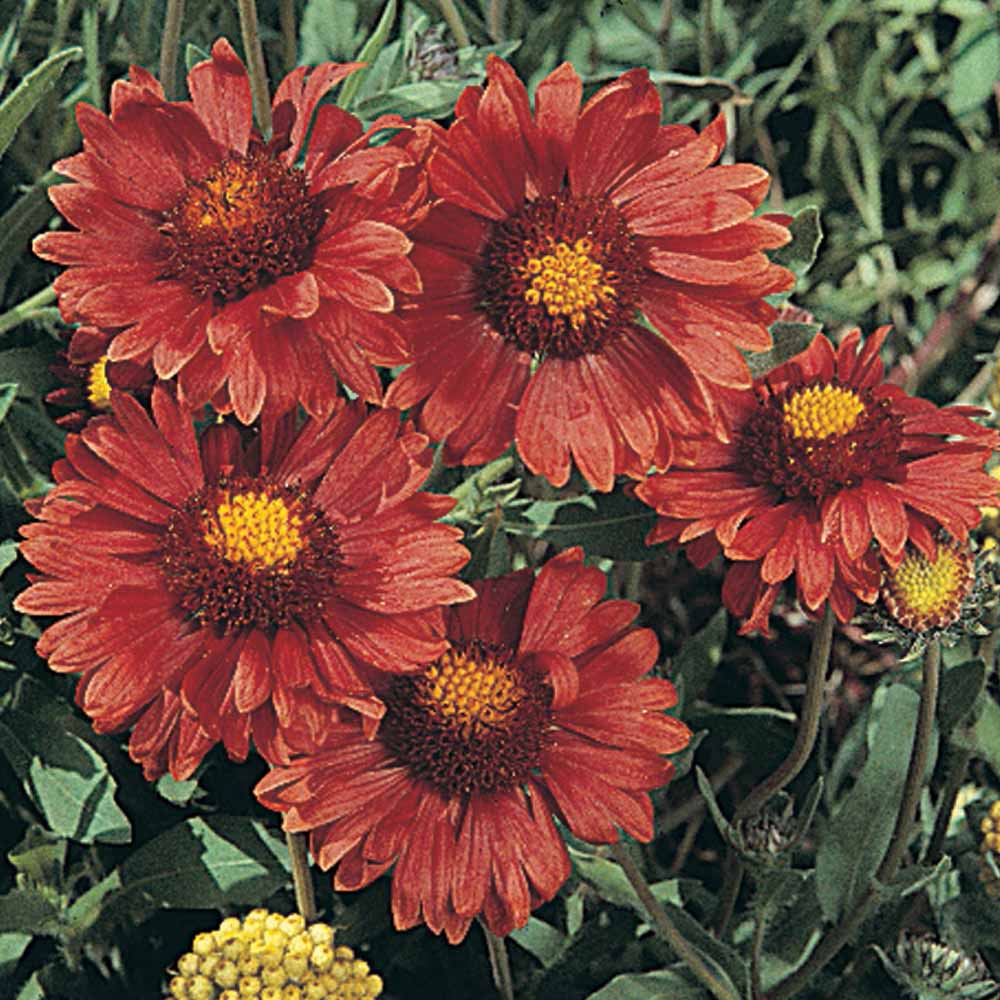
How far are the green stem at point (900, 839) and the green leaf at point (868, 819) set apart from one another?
21mm

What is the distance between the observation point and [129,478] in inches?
37.1

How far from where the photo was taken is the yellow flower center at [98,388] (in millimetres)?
1136

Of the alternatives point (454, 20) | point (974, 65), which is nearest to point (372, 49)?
point (454, 20)

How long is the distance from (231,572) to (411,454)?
13 cm

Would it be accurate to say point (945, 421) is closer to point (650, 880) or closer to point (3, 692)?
point (650, 880)

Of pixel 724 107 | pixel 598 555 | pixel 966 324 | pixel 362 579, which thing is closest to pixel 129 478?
pixel 362 579

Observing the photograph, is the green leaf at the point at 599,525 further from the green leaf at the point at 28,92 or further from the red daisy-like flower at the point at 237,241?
the green leaf at the point at 28,92

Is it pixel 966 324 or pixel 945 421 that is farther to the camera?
pixel 966 324

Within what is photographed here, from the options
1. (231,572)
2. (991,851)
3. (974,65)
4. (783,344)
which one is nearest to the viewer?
(231,572)

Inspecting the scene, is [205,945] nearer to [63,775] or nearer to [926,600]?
[63,775]

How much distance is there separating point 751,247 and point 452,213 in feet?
0.64

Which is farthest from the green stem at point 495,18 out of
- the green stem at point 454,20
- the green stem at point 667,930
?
the green stem at point 667,930

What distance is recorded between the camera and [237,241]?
92 cm

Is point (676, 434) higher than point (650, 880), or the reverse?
point (676, 434)
